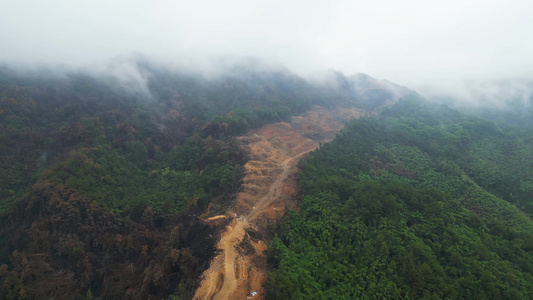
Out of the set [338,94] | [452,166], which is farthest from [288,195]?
[338,94]

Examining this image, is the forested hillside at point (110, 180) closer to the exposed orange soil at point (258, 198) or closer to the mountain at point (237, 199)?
the mountain at point (237, 199)

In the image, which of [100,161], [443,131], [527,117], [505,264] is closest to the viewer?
[505,264]

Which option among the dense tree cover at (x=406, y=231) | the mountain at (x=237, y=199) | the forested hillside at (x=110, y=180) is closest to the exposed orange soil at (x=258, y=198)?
the mountain at (x=237, y=199)

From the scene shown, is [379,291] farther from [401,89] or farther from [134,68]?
[401,89]

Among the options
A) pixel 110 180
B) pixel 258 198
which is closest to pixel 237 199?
pixel 258 198

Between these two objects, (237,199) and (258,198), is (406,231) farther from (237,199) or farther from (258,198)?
(237,199)

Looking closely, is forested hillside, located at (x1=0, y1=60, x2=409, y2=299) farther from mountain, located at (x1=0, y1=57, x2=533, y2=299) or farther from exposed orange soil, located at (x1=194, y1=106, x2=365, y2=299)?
exposed orange soil, located at (x1=194, y1=106, x2=365, y2=299)

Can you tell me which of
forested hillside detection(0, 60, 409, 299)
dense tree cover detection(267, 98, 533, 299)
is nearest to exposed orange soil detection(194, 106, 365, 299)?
forested hillside detection(0, 60, 409, 299)
